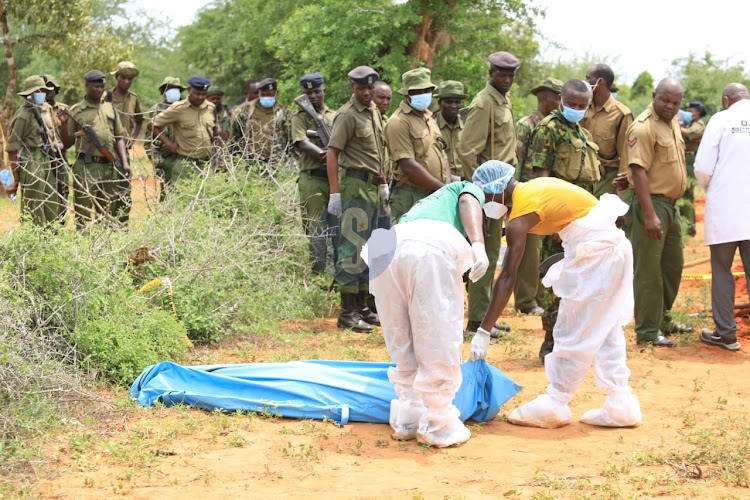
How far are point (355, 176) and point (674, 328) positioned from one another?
10.4ft

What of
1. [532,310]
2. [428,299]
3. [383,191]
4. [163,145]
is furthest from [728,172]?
[163,145]

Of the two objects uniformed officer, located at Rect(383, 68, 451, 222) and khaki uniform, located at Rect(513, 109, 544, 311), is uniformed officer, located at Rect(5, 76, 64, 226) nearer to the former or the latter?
uniformed officer, located at Rect(383, 68, 451, 222)

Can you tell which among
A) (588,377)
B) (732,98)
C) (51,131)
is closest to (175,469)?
(588,377)

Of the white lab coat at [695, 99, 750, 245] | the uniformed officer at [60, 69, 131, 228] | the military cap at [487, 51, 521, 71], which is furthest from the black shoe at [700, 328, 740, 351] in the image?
the uniformed officer at [60, 69, 131, 228]

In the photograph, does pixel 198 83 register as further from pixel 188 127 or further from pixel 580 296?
pixel 580 296

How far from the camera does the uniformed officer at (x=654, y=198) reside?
7.18 meters

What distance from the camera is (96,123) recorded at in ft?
33.7

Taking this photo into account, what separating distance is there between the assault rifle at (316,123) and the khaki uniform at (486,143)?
1.75 m

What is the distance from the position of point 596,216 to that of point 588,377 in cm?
175

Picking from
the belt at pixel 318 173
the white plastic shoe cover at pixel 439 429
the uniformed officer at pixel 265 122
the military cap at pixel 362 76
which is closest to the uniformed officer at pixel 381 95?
the military cap at pixel 362 76

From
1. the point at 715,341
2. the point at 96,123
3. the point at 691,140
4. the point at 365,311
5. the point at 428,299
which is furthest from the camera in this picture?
the point at 691,140

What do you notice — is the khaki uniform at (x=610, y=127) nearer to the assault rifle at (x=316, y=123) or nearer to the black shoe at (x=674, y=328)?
the black shoe at (x=674, y=328)

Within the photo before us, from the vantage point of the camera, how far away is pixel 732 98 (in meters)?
7.63

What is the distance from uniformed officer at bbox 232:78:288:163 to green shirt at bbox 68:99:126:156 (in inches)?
57.5
